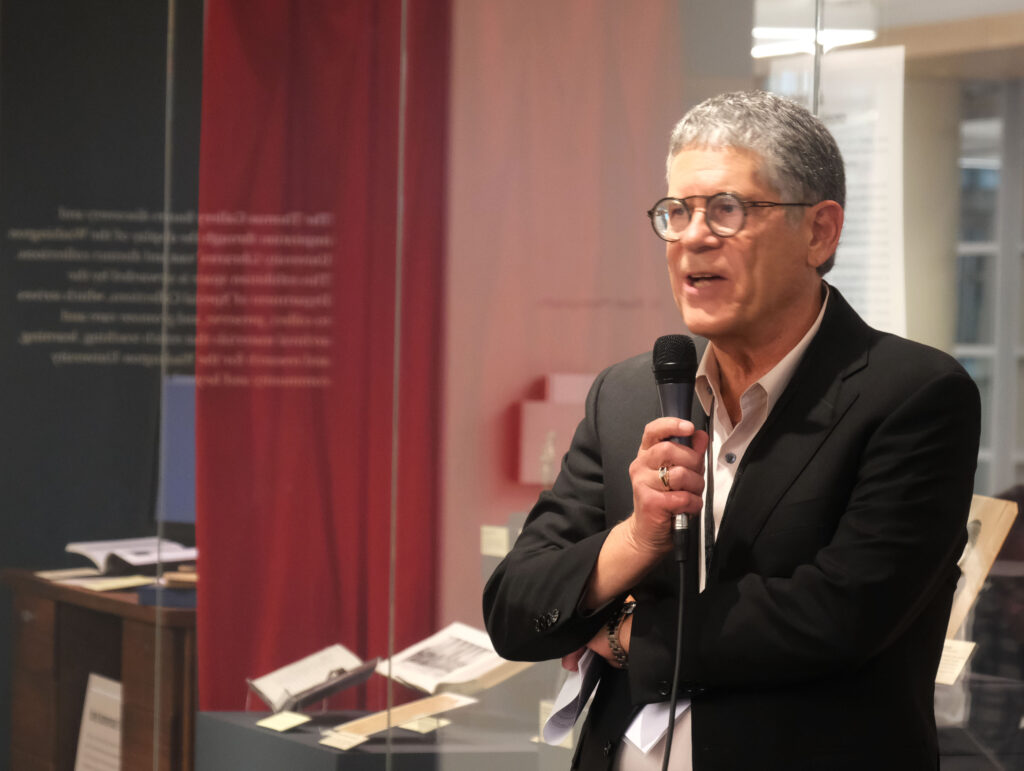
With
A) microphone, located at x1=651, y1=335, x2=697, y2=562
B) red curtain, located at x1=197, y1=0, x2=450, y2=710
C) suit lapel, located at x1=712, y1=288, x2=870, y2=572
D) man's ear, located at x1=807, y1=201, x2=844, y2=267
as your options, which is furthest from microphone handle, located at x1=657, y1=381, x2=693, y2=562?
red curtain, located at x1=197, y1=0, x2=450, y2=710

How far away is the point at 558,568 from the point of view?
1.50 meters

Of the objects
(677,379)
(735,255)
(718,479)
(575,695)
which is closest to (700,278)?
(735,255)

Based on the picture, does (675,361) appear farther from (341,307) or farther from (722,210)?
(341,307)

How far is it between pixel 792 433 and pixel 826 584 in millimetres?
214

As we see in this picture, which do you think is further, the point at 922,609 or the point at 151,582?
the point at 151,582

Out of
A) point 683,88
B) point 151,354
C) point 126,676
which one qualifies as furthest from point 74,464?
point 683,88

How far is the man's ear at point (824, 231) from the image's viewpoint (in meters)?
1.49

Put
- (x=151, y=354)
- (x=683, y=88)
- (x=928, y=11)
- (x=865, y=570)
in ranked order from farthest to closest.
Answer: (x=151, y=354) → (x=683, y=88) → (x=928, y=11) → (x=865, y=570)

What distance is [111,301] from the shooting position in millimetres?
3516

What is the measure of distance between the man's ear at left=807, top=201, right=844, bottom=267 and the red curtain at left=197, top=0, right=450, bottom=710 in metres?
1.96

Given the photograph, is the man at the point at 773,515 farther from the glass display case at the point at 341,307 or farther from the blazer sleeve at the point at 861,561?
the glass display case at the point at 341,307

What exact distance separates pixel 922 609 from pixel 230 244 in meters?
2.61

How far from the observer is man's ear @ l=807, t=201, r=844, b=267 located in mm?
1487

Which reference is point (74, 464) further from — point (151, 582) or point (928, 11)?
point (928, 11)
